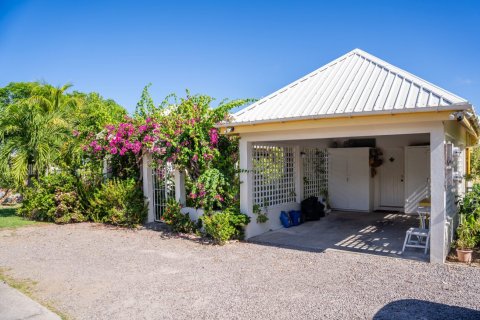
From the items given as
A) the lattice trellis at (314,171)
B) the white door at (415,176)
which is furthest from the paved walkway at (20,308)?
the white door at (415,176)

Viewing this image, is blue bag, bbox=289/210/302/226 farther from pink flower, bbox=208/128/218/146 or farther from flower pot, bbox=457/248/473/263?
flower pot, bbox=457/248/473/263

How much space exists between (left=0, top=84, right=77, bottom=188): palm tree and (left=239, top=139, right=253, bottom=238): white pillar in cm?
748

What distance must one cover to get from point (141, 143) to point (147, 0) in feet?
16.7

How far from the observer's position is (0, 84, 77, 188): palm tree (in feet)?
40.1

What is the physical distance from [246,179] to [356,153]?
5.99 meters

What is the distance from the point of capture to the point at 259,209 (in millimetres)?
9391

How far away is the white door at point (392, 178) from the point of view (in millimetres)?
13023

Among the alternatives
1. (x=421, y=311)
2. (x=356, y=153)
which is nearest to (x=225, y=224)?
(x=421, y=311)

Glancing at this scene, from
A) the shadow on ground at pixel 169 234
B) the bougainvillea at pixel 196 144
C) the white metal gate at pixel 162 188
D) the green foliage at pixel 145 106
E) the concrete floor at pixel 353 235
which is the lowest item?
the concrete floor at pixel 353 235

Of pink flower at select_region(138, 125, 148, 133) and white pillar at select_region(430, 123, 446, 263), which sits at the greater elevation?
pink flower at select_region(138, 125, 148, 133)

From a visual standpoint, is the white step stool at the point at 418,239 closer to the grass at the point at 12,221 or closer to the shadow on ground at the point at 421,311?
the shadow on ground at the point at 421,311

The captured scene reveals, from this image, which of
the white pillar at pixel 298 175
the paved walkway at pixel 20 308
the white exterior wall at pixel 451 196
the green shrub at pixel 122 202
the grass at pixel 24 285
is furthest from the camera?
the white pillar at pixel 298 175

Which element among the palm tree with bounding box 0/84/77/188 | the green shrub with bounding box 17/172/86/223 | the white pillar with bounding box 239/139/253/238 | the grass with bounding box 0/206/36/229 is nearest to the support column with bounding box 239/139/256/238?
the white pillar with bounding box 239/139/253/238

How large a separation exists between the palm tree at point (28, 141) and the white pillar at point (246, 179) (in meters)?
7.48
